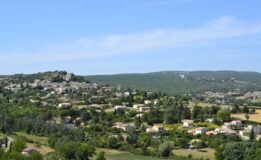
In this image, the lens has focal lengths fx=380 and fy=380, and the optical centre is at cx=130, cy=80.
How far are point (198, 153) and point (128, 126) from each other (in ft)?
54.5

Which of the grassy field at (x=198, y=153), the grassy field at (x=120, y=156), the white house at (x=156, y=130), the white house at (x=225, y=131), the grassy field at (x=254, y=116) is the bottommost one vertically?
the grassy field at (x=120, y=156)

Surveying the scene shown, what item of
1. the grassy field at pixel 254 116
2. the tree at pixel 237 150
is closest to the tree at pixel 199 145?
the tree at pixel 237 150

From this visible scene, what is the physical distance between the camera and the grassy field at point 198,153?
1683 inches

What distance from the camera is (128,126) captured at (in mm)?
58812

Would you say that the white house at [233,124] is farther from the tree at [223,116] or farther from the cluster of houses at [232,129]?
the tree at [223,116]

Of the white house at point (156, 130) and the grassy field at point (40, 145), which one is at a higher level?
the white house at point (156, 130)

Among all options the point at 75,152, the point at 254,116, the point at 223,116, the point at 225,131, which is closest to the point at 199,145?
the point at 225,131

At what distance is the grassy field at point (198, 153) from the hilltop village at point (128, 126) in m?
0.77

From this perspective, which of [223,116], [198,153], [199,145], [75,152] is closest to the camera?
[75,152]

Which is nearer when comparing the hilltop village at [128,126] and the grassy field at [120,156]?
the grassy field at [120,156]

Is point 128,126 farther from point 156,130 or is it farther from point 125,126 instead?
point 156,130

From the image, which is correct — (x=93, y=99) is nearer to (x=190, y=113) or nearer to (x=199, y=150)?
(x=190, y=113)

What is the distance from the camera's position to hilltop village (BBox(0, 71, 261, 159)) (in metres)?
44.6

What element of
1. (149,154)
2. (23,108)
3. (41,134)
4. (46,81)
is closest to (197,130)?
(149,154)
